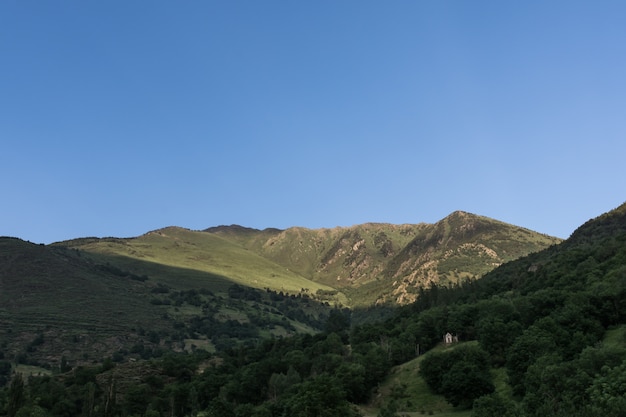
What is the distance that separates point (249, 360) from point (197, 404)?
50571 millimetres

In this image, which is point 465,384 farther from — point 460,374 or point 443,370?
point 443,370

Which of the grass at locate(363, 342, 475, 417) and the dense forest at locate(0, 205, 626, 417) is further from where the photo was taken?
the grass at locate(363, 342, 475, 417)

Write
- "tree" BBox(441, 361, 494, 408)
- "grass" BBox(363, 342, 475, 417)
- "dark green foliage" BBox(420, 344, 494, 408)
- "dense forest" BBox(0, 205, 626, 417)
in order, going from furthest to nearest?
"grass" BBox(363, 342, 475, 417) < "dark green foliage" BBox(420, 344, 494, 408) < "tree" BBox(441, 361, 494, 408) < "dense forest" BBox(0, 205, 626, 417)

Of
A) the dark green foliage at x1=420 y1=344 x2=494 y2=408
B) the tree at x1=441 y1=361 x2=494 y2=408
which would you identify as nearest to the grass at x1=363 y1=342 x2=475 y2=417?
the dark green foliage at x1=420 y1=344 x2=494 y2=408

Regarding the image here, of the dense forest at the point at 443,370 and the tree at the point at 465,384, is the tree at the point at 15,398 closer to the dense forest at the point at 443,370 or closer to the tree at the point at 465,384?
the dense forest at the point at 443,370

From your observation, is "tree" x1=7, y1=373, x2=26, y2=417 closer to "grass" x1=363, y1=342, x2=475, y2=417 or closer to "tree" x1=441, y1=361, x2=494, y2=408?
"grass" x1=363, y1=342, x2=475, y2=417

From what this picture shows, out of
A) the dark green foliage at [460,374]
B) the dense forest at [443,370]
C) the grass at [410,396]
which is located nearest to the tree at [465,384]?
the dark green foliage at [460,374]

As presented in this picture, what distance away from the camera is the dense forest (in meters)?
71.8


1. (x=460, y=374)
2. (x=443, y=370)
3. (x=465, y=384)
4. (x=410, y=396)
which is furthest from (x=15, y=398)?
(x=465, y=384)

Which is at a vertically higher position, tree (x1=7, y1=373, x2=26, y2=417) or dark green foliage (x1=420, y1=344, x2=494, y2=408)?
dark green foliage (x1=420, y1=344, x2=494, y2=408)

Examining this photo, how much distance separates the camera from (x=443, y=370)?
108 m

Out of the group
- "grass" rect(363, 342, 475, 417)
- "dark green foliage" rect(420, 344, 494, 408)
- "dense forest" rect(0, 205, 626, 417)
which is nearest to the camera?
"dense forest" rect(0, 205, 626, 417)

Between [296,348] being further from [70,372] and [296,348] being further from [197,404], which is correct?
[70,372]

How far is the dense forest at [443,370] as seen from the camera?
236ft
